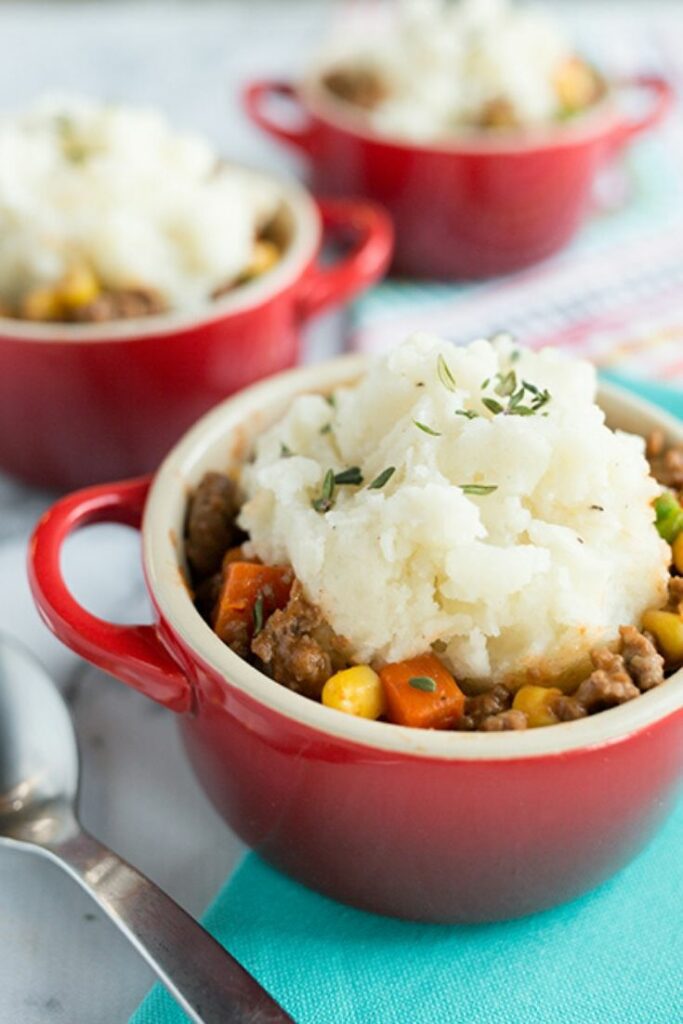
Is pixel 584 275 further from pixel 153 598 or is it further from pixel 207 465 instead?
pixel 153 598

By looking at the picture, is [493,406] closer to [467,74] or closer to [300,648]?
[300,648]

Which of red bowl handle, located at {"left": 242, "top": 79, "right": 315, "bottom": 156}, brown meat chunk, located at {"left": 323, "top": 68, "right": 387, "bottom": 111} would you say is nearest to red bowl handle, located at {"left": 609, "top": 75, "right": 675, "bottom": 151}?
brown meat chunk, located at {"left": 323, "top": 68, "right": 387, "bottom": 111}

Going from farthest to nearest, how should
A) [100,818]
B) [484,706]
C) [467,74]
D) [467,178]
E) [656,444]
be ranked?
[467,74]
[467,178]
[656,444]
[100,818]
[484,706]

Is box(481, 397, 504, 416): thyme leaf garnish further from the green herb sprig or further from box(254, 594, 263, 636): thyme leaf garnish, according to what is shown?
box(254, 594, 263, 636): thyme leaf garnish

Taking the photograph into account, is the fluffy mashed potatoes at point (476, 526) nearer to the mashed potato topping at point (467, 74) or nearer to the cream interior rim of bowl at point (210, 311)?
the cream interior rim of bowl at point (210, 311)

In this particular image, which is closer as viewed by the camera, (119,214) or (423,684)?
(423,684)

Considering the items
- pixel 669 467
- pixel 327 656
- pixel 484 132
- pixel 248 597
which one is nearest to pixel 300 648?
pixel 327 656

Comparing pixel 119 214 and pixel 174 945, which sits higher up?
pixel 119 214

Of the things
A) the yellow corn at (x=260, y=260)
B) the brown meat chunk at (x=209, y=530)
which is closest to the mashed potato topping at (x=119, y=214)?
the yellow corn at (x=260, y=260)
